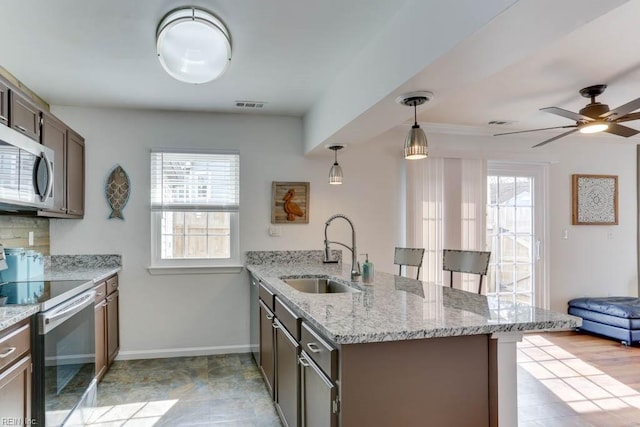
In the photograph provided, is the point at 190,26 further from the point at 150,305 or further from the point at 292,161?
the point at 150,305

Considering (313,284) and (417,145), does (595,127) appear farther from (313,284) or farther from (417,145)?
(313,284)

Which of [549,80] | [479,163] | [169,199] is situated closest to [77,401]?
[169,199]

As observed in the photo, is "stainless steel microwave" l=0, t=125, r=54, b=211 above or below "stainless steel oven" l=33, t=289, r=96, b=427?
above

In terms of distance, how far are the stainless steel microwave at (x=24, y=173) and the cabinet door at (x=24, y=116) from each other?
0.07m

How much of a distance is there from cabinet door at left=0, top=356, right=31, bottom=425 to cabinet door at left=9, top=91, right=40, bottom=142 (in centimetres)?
139

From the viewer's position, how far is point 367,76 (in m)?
Answer: 2.57

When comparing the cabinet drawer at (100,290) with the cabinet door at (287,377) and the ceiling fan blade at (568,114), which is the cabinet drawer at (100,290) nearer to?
the cabinet door at (287,377)

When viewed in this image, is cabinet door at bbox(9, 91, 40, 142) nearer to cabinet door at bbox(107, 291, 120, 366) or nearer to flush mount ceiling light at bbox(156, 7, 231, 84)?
flush mount ceiling light at bbox(156, 7, 231, 84)

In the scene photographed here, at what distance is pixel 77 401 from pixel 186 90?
2.33 meters

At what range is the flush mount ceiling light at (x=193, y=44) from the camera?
84.5 inches

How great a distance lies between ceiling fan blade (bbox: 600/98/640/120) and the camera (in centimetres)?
283

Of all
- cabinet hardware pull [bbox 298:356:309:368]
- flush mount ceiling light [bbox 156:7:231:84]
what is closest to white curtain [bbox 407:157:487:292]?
flush mount ceiling light [bbox 156:7:231:84]

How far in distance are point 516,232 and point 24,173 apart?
4793 millimetres

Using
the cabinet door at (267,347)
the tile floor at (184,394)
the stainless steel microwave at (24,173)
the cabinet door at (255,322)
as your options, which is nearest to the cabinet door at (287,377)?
the cabinet door at (267,347)
